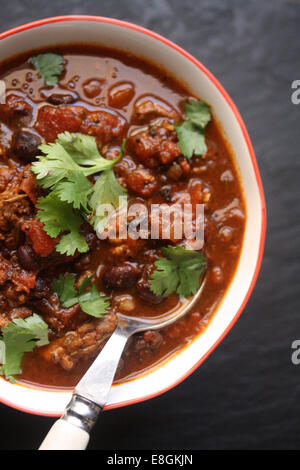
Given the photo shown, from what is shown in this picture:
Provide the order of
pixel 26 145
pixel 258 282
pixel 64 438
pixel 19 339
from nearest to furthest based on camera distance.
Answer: pixel 64 438 < pixel 26 145 < pixel 19 339 < pixel 258 282

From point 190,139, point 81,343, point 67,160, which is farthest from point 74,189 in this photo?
point 81,343

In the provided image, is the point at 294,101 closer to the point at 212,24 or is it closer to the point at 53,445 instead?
the point at 212,24

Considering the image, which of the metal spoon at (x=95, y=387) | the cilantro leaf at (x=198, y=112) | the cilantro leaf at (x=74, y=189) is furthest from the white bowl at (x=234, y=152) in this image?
the cilantro leaf at (x=74, y=189)

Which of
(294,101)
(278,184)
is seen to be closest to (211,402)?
(278,184)

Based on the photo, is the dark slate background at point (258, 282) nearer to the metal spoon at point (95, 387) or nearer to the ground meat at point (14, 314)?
the metal spoon at point (95, 387)

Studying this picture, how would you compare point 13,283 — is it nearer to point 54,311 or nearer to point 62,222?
point 54,311

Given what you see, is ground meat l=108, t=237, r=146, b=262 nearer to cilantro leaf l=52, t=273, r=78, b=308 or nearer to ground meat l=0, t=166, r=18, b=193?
cilantro leaf l=52, t=273, r=78, b=308

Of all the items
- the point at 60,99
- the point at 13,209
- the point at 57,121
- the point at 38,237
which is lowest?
the point at 38,237
